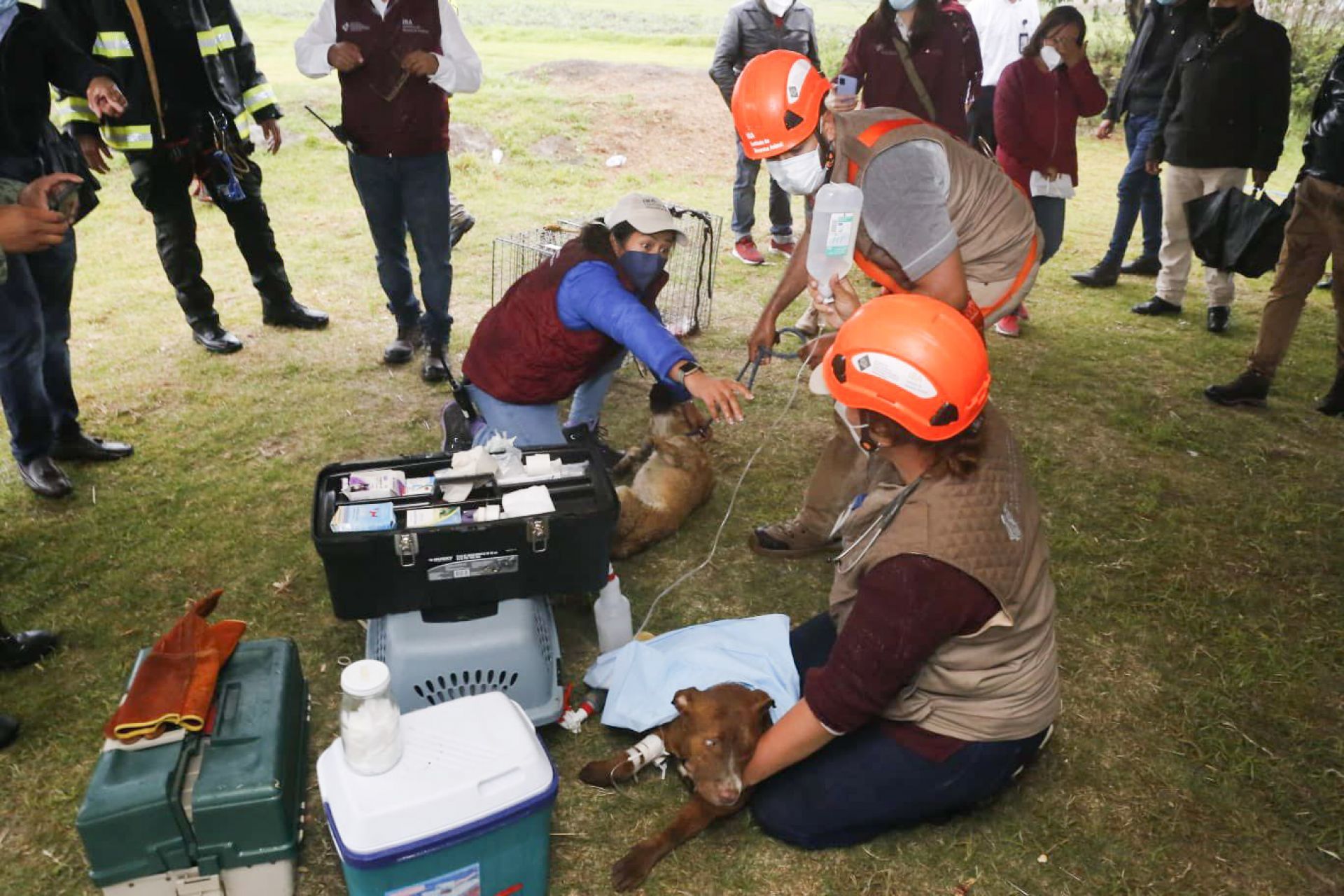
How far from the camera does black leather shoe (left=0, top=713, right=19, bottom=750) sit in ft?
8.65

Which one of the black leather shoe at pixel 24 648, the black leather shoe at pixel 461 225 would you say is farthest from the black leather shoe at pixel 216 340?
the black leather shoe at pixel 24 648

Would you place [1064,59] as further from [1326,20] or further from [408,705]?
[1326,20]

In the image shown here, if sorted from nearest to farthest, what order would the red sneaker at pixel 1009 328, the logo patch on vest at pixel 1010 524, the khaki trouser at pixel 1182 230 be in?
the logo patch on vest at pixel 1010 524 → the khaki trouser at pixel 1182 230 → the red sneaker at pixel 1009 328

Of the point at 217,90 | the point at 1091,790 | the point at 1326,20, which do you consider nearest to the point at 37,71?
the point at 217,90

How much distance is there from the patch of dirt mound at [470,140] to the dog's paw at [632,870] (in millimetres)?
9164

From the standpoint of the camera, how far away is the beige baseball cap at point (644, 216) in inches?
127

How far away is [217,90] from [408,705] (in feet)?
13.2

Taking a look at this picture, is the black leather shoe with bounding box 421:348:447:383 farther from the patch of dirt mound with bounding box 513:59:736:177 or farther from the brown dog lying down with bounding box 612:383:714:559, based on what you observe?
the patch of dirt mound with bounding box 513:59:736:177

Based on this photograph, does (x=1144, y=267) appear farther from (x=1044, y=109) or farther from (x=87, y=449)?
(x=87, y=449)

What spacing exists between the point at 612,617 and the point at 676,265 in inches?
155

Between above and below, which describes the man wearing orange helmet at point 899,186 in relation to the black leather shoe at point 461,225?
above

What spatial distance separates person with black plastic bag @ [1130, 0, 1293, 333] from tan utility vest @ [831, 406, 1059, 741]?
4480 mm

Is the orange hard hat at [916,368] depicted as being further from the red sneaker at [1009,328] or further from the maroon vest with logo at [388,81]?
the red sneaker at [1009,328]

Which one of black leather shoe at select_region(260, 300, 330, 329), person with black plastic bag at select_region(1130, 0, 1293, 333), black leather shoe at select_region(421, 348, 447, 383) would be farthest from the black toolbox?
person with black plastic bag at select_region(1130, 0, 1293, 333)
